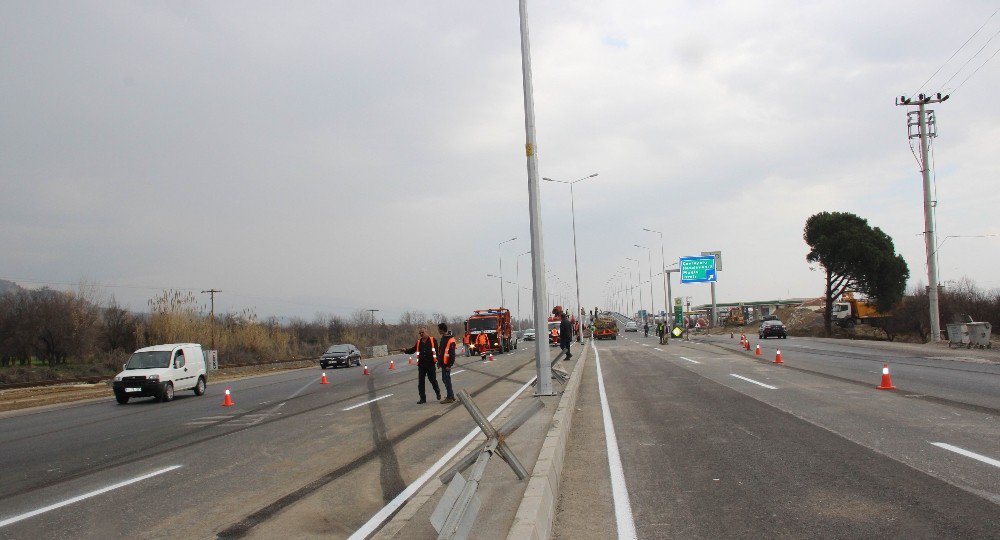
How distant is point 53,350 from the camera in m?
49.2

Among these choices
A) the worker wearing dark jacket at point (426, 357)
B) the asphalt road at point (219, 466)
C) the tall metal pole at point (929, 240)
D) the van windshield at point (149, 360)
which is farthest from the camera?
the tall metal pole at point (929, 240)

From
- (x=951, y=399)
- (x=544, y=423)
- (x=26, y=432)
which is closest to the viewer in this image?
(x=544, y=423)

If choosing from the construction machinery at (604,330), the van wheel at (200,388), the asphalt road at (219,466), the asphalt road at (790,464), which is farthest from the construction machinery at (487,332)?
the asphalt road at (790,464)

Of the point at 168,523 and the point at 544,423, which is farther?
the point at 544,423

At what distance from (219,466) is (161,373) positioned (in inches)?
557

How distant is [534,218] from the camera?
15.1m

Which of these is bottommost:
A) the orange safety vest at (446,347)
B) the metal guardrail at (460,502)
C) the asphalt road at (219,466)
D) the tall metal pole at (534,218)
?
the asphalt road at (219,466)

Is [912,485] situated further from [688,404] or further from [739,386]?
[739,386]

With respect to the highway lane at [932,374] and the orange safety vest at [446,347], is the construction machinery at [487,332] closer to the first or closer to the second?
the highway lane at [932,374]

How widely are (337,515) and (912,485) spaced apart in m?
5.48

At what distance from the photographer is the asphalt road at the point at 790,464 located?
5.83 metres

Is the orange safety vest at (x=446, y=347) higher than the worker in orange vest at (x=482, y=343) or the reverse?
higher

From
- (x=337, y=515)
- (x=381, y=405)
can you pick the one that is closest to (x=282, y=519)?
(x=337, y=515)

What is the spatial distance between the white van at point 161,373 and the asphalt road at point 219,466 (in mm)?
2855
